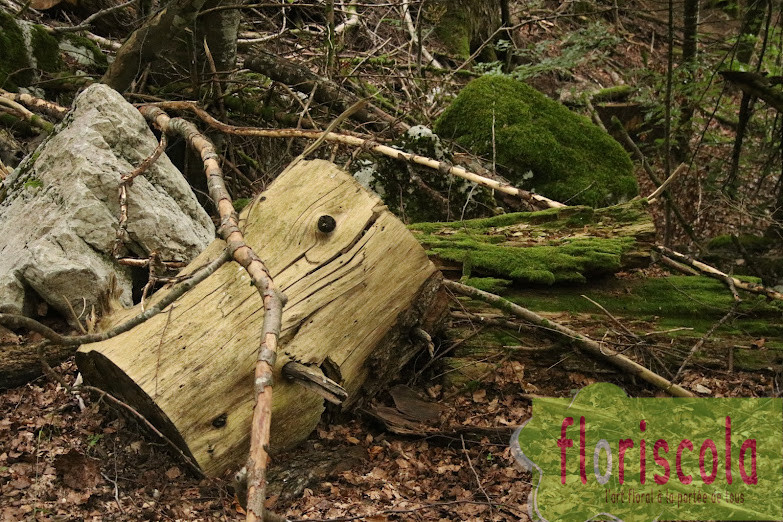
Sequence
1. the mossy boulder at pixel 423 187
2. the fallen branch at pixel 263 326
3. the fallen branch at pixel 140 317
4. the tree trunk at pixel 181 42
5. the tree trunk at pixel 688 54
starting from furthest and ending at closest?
the tree trunk at pixel 688 54 < the mossy boulder at pixel 423 187 < the tree trunk at pixel 181 42 < the fallen branch at pixel 140 317 < the fallen branch at pixel 263 326

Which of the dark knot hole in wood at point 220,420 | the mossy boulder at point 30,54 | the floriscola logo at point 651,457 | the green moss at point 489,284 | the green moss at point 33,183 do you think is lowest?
the floriscola logo at point 651,457

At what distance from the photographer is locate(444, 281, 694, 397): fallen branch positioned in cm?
390

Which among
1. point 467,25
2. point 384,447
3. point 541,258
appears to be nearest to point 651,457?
point 384,447

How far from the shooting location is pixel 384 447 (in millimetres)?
3701

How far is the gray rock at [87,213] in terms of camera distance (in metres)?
3.73

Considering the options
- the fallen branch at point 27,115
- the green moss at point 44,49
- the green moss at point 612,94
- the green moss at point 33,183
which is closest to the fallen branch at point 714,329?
the green moss at point 33,183

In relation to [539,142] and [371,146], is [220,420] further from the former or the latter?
[539,142]

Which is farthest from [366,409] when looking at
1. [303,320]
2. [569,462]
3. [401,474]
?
[569,462]

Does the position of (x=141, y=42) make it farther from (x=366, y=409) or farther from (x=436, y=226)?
(x=366, y=409)

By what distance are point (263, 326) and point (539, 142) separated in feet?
15.0

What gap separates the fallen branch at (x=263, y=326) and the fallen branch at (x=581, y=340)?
152 centimetres

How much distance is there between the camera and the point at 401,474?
3.49 metres

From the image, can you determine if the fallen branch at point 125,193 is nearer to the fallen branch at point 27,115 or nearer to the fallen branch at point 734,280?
the fallen branch at point 27,115

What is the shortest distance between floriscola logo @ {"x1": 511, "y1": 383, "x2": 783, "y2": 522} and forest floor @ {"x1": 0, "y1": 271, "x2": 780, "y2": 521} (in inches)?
5.8
